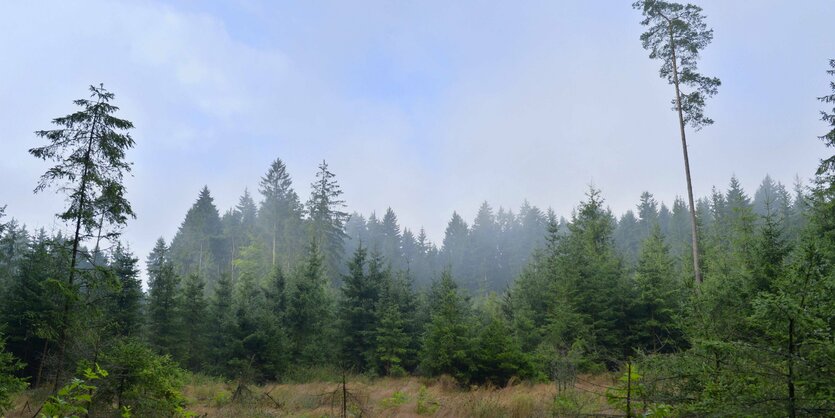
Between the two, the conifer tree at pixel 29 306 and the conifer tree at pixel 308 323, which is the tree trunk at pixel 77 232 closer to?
the conifer tree at pixel 29 306

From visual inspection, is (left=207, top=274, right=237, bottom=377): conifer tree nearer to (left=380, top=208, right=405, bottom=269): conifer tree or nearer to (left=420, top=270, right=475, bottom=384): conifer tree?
(left=420, top=270, right=475, bottom=384): conifer tree

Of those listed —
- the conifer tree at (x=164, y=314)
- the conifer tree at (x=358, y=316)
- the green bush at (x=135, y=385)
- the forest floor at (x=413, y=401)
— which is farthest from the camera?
the conifer tree at (x=164, y=314)

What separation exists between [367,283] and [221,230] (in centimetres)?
4069

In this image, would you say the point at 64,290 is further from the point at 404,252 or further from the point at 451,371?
the point at 404,252

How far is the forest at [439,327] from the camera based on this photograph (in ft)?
13.3

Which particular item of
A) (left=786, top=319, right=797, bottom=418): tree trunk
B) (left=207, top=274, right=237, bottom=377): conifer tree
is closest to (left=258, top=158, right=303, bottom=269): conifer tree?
(left=207, top=274, right=237, bottom=377): conifer tree

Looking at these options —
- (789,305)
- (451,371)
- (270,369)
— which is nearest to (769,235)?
(451,371)

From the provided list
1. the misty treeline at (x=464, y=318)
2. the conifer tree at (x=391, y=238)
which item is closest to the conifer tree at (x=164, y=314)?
the misty treeline at (x=464, y=318)

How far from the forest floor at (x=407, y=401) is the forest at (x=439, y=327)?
119mm

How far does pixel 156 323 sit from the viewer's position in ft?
91.3

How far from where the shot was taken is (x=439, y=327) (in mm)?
20219

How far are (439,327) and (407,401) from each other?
4.69 m

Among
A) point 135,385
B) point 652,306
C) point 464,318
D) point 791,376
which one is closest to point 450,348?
point 464,318

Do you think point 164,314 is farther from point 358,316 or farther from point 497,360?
point 497,360
